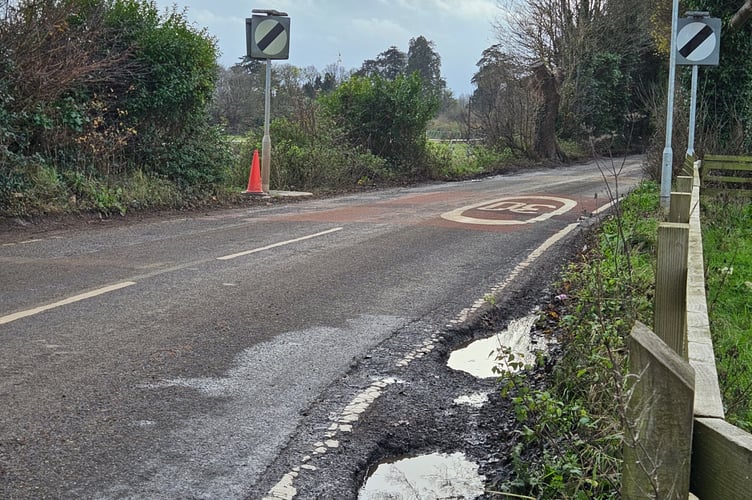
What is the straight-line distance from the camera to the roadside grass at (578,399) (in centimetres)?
346

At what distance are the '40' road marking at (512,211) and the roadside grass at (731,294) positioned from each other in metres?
2.70

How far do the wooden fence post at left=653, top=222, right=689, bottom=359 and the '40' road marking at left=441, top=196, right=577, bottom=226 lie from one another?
347 inches

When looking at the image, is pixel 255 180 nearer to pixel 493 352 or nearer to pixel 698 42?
pixel 698 42

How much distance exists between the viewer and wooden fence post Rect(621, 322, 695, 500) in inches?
63.2

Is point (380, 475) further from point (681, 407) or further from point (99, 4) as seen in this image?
point (99, 4)

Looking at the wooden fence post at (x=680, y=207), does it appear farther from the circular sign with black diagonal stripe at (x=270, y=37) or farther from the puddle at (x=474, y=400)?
the circular sign with black diagonal stripe at (x=270, y=37)

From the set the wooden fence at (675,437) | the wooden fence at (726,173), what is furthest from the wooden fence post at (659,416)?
the wooden fence at (726,173)

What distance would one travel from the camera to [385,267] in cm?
880

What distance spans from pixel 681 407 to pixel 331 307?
5376 mm

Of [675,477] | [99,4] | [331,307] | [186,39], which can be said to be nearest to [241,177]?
[186,39]

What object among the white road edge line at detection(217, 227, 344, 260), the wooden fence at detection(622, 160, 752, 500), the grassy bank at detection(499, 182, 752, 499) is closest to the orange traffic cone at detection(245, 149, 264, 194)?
the white road edge line at detection(217, 227, 344, 260)

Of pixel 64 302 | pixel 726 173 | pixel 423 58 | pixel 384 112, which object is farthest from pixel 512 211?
pixel 423 58

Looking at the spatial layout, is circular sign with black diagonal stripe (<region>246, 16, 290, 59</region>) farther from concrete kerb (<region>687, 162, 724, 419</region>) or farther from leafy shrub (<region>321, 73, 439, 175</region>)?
concrete kerb (<region>687, 162, 724, 419</region>)

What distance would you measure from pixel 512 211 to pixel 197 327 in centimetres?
958
